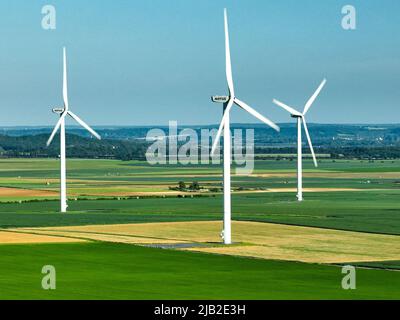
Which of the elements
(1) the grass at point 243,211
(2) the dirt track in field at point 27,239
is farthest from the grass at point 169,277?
(1) the grass at point 243,211

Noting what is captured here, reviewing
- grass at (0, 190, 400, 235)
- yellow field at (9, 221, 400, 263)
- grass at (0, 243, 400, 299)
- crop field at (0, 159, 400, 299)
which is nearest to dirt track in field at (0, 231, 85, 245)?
crop field at (0, 159, 400, 299)

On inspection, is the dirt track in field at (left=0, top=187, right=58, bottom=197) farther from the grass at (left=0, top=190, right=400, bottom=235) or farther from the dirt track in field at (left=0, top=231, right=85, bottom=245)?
the dirt track in field at (left=0, top=231, right=85, bottom=245)

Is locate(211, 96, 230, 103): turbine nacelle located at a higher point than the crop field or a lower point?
→ higher

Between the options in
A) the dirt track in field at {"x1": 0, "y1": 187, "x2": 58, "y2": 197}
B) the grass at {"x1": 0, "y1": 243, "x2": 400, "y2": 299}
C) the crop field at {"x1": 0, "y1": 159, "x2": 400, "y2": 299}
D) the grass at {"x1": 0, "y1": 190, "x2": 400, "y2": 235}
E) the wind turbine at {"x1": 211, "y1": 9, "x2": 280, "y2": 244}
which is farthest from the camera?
the dirt track in field at {"x1": 0, "y1": 187, "x2": 58, "y2": 197}

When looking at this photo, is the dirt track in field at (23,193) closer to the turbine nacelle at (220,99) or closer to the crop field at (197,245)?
the crop field at (197,245)
